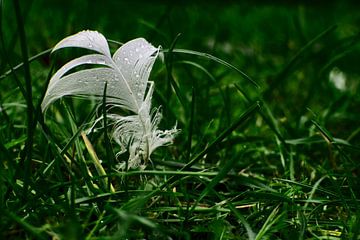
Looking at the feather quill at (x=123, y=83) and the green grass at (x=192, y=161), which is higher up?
the feather quill at (x=123, y=83)

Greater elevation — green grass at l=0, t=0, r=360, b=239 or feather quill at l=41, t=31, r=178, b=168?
feather quill at l=41, t=31, r=178, b=168

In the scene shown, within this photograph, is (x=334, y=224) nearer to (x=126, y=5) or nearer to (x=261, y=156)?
(x=261, y=156)

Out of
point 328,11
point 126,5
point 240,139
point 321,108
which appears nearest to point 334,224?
point 240,139

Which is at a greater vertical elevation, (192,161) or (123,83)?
(123,83)
